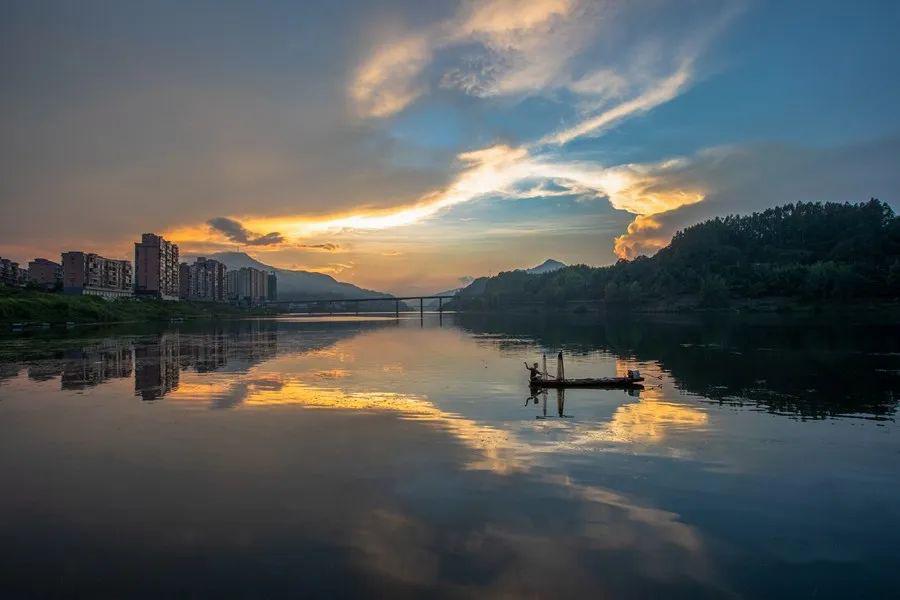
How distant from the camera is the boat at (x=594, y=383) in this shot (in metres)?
33.0

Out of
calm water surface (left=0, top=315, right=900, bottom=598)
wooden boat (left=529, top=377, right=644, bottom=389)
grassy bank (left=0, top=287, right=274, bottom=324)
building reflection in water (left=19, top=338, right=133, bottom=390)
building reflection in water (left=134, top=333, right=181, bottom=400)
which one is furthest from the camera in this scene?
grassy bank (left=0, top=287, right=274, bottom=324)

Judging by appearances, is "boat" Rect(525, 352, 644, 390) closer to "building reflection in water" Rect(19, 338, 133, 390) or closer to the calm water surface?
the calm water surface

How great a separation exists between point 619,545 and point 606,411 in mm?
14988

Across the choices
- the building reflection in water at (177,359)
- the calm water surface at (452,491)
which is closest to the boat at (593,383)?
the calm water surface at (452,491)

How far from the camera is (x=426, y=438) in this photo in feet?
72.2

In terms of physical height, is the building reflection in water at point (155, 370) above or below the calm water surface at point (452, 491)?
above

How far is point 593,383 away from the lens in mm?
33000

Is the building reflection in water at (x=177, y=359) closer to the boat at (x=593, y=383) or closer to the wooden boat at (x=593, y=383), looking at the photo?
the boat at (x=593, y=383)

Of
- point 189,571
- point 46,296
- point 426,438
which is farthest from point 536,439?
point 46,296

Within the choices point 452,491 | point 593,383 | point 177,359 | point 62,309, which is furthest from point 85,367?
point 62,309

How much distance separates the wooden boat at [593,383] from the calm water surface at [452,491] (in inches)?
68.2

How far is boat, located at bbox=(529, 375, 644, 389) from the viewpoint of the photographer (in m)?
33.0

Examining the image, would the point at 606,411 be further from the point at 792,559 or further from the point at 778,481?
the point at 792,559

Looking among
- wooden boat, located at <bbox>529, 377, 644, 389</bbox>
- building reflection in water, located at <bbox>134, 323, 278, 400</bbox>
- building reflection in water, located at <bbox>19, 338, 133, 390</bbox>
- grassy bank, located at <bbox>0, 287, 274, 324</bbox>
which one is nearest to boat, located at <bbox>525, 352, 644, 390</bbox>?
wooden boat, located at <bbox>529, 377, 644, 389</bbox>
